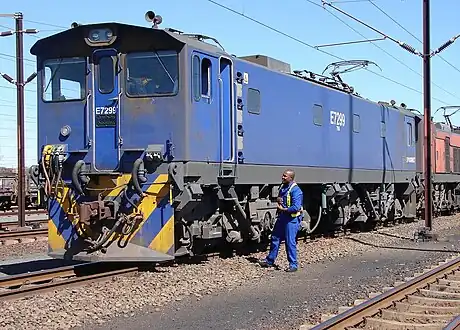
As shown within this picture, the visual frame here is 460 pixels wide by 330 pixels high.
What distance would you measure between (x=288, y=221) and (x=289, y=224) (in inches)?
2.5

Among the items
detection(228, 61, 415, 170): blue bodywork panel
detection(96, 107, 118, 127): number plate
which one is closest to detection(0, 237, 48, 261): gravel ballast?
detection(96, 107, 118, 127): number plate

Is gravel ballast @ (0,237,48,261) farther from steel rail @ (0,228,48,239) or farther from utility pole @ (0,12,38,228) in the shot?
utility pole @ (0,12,38,228)

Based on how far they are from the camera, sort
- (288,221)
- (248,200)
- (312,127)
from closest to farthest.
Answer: (288,221), (248,200), (312,127)

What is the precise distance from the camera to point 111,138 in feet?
34.9

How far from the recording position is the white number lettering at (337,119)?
624 inches

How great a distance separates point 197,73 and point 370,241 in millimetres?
7732

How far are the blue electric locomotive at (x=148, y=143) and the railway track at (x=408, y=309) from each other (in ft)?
11.3

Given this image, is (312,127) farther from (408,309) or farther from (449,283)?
(408,309)

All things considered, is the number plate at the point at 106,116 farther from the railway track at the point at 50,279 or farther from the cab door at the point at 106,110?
the railway track at the point at 50,279

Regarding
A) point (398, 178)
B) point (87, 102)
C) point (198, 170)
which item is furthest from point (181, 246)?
point (398, 178)

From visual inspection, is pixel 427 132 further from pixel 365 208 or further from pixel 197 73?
pixel 197 73

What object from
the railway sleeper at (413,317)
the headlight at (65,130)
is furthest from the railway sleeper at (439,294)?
the headlight at (65,130)

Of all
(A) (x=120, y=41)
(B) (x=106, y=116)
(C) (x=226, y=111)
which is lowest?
(B) (x=106, y=116)

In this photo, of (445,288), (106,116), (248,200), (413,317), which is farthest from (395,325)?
(106,116)
